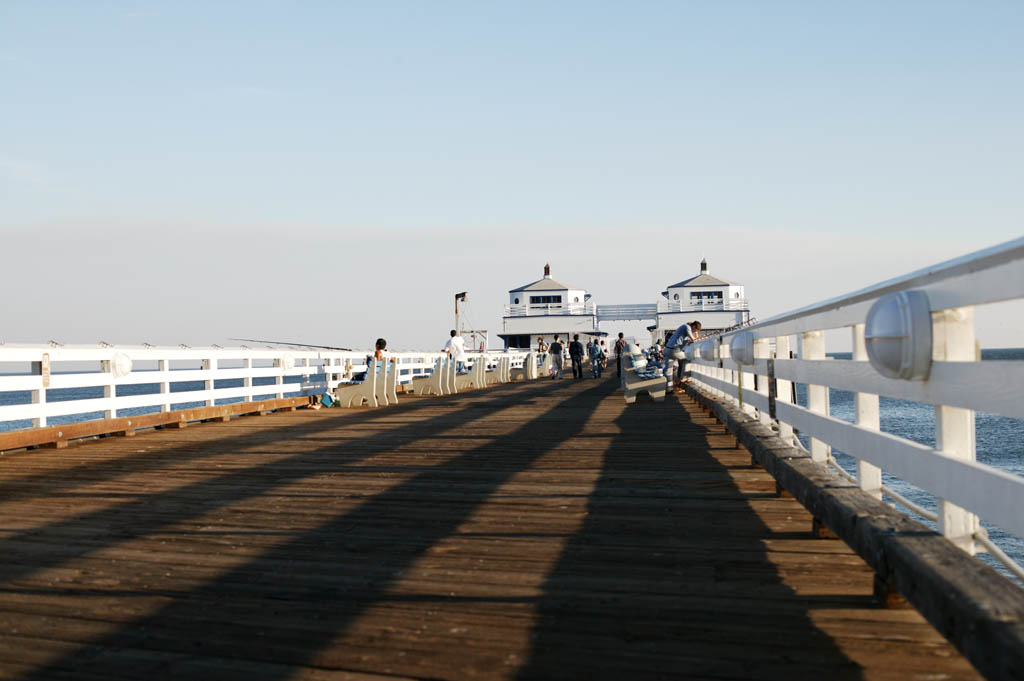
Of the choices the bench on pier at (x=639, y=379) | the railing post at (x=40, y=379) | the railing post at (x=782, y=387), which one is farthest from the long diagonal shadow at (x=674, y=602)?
the bench on pier at (x=639, y=379)

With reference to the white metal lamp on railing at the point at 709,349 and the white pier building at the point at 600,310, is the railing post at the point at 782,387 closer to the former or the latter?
the white metal lamp on railing at the point at 709,349

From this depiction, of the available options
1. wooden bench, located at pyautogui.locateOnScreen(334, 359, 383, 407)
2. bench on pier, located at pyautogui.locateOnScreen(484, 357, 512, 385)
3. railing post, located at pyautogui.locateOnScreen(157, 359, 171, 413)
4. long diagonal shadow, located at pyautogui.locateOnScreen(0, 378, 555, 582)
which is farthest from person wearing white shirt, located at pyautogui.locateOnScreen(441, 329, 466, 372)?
long diagonal shadow, located at pyautogui.locateOnScreen(0, 378, 555, 582)

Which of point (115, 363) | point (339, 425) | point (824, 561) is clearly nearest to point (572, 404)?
point (339, 425)

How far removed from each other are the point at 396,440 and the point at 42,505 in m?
4.18

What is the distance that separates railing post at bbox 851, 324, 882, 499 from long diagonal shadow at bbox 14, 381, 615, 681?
206 cm

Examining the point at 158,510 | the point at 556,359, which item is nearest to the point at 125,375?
the point at 158,510

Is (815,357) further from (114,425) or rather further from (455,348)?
(455,348)

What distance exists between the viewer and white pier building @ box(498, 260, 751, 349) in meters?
73.1

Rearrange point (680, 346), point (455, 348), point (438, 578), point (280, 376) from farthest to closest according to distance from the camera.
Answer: point (455, 348), point (680, 346), point (280, 376), point (438, 578)

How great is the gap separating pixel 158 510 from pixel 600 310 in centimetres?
7393

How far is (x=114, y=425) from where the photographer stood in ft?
33.9

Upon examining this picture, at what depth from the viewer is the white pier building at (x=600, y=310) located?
73125mm

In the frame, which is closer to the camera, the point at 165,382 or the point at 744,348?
the point at 744,348

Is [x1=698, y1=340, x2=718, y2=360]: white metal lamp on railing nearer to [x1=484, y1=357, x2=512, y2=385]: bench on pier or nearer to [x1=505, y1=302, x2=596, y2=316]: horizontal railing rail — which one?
[x1=484, y1=357, x2=512, y2=385]: bench on pier
